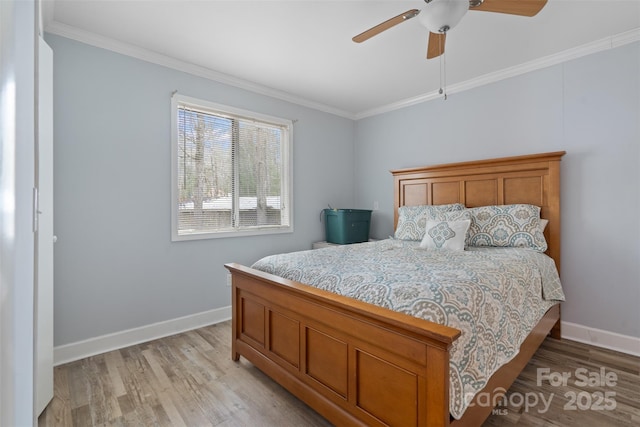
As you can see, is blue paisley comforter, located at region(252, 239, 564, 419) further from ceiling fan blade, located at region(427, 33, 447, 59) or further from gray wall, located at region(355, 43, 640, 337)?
ceiling fan blade, located at region(427, 33, 447, 59)

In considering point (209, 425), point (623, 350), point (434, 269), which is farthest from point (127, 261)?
point (623, 350)

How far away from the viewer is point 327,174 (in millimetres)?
4160

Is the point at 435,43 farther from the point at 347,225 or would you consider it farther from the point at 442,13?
the point at 347,225

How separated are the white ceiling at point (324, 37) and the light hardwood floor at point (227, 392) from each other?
2449mm

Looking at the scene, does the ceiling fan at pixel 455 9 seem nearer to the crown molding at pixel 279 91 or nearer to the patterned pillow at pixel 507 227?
the crown molding at pixel 279 91

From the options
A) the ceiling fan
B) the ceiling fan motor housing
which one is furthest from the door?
the ceiling fan motor housing

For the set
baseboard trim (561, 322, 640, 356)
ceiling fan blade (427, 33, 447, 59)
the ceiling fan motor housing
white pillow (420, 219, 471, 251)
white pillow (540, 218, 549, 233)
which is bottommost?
baseboard trim (561, 322, 640, 356)

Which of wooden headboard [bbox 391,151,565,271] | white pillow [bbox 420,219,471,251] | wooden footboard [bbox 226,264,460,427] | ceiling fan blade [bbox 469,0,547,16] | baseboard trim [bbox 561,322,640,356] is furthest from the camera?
wooden headboard [bbox 391,151,565,271]

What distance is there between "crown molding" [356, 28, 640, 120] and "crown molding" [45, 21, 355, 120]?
1.39m

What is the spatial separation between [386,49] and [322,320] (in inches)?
89.2

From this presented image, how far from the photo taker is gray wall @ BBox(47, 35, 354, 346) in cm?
231

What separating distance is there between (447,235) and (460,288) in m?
1.30

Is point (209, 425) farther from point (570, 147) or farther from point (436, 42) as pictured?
point (570, 147)

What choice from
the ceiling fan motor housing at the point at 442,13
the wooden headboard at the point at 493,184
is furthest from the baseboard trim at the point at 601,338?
the ceiling fan motor housing at the point at 442,13
